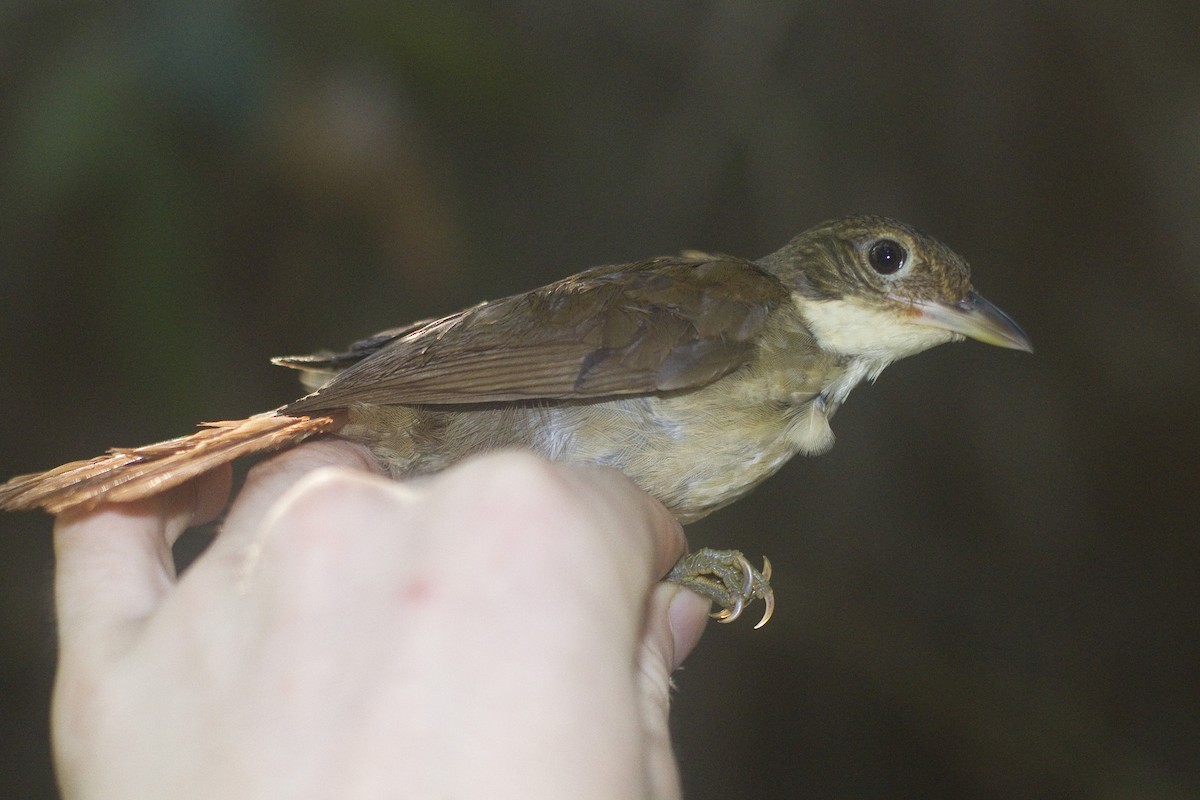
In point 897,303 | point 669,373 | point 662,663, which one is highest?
point 897,303

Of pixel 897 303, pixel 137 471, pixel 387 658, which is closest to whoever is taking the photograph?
pixel 387 658

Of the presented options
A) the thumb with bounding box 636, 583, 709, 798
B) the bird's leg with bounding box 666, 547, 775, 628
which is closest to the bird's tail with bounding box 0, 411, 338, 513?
the thumb with bounding box 636, 583, 709, 798

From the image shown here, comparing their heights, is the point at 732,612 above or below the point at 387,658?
below

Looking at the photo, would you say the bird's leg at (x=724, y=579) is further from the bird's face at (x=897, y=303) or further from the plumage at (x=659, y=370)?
the bird's face at (x=897, y=303)

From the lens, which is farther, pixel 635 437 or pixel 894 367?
pixel 894 367

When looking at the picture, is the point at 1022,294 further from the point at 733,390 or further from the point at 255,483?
the point at 255,483

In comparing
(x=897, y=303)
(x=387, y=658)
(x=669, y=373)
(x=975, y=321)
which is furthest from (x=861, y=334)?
(x=387, y=658)

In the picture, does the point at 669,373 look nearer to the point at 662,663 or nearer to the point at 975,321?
the point at 662,663

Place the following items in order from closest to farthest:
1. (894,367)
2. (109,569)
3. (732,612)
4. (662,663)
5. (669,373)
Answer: (109,569) < (662,663) < (669,373) < (732,612) < (894,367)
